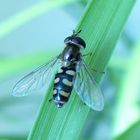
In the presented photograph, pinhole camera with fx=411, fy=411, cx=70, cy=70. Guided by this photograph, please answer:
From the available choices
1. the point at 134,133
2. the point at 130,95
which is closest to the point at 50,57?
the point at 130,95

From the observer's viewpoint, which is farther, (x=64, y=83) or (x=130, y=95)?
(x=130, y=95)

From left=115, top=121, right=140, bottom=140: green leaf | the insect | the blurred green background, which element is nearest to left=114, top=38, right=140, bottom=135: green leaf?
the blurred green background

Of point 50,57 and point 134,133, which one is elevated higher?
point 50,57

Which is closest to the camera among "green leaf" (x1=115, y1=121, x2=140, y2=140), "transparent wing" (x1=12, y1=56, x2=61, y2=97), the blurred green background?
"green leaf" (x1=115, y1=121, x2=140, y2=140)

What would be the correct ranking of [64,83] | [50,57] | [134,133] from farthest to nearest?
1. [50,57]
2. [64,83]
3. [134,133]

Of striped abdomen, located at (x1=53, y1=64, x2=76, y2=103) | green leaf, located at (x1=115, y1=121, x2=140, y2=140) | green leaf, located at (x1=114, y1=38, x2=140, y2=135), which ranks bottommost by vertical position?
green leaf, located at (x1=115, y1=121, x2=140, y2=140)

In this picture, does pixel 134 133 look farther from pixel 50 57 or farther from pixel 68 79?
pixel 50 57

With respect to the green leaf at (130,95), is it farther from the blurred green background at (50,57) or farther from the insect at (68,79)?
the insect at (68,79)

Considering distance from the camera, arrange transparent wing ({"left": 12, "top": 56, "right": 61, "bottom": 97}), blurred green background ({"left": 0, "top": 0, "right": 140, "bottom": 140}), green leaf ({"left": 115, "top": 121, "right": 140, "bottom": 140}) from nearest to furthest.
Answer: green leaf ({"left": 115, "top": 121, "right": 140, "bottom": 140}), transparent wing ({"left": 12, "top": 56, "right": 61, "bottom": 97}), blurred green background ({"left": 0, "top": 0, "right": 140, "bottom": 140})

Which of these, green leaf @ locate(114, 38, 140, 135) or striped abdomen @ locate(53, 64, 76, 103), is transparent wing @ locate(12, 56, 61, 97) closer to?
striped abdomen @ locate(53, 64, 76, 103)
